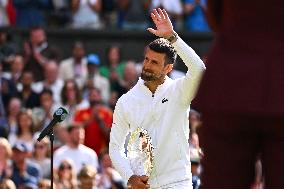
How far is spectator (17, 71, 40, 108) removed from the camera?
Result: 669 inches

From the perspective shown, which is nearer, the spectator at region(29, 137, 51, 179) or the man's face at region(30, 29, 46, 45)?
the spectator at region(29, 137, 51, 179)

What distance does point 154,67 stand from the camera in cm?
835

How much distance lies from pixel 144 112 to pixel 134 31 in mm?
11458

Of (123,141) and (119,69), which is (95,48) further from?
(123,141)

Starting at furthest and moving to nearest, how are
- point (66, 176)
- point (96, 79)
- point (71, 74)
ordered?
point (71, 74) → point (96, 79) → point (66, 176)

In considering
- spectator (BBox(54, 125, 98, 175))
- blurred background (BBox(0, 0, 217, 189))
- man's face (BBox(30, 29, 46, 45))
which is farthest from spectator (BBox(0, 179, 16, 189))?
man's face (BBox(30, 29, 46, 45))

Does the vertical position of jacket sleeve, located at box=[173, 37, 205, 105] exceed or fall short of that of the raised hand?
it falls short

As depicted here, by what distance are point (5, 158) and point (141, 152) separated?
565 centimetres

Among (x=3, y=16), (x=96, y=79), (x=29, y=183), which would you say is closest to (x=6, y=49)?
(x=3, y=16)

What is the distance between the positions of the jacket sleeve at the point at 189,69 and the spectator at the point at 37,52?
9903 millimetres

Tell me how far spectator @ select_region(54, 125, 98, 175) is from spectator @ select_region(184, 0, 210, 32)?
5.31 metres

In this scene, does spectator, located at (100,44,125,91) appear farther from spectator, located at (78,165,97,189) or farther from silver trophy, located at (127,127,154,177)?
silver trophy, located at (127,127,154,177)

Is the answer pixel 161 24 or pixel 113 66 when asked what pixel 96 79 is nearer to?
pixel 113 66

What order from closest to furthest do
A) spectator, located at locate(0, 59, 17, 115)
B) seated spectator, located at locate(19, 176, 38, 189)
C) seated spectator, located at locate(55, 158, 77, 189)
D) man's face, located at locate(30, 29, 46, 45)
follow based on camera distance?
seated spectator, located at locate(19, 176, 38, 189), seated spectator, located at locate(55, 158, 77, 189), spectator, located at locate(0, 59, 17, 115), man's face, located at locate(30, 29, 46, 45)
